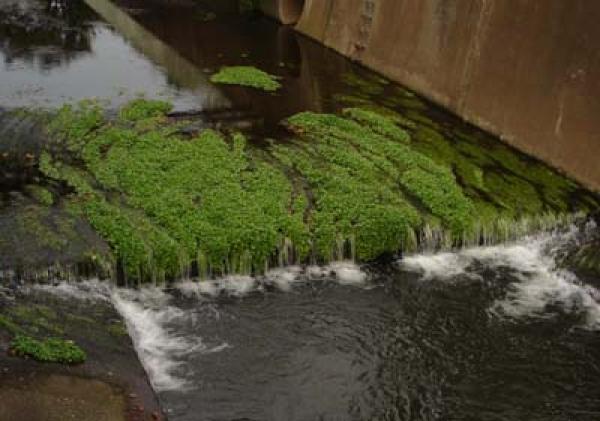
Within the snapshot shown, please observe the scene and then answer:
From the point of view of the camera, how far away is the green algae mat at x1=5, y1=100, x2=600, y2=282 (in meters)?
14.7

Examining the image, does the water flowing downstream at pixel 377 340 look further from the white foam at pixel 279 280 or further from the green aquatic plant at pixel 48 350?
the green aquatic plant at pixel 48 350

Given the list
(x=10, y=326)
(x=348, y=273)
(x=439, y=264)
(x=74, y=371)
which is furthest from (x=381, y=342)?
(x=10, y=326)

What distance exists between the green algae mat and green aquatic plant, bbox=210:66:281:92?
3.61 metres

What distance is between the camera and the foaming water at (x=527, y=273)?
564 inches

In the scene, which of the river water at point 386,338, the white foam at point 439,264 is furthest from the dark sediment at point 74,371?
the white foam at point 439,264

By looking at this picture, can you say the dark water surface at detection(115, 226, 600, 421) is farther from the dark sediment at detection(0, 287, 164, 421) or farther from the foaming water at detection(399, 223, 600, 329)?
the dark sediment at detection(0, 287, 164, 421)

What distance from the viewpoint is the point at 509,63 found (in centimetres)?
2094

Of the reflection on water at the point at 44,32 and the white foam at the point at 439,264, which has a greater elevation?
the reflection on water at the point at 44,32

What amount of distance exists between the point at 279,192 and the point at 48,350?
6639 millimetres

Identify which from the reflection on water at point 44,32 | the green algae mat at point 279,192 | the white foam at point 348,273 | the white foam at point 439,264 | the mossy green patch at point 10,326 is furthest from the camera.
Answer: the reflection on water at point 44,32

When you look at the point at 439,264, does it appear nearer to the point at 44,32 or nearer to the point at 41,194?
the point at 41,194

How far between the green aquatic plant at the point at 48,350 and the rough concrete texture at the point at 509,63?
1234 centimetres

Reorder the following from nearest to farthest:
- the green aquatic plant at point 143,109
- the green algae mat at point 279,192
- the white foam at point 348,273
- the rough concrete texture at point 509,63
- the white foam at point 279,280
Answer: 1. the white foam at point 279,280
2. the green algae mat at point 279,192
3. the white foam at point 348,273
4. the rough concrete texture at point 509,63
5. the green aquatic plant at point 143,109

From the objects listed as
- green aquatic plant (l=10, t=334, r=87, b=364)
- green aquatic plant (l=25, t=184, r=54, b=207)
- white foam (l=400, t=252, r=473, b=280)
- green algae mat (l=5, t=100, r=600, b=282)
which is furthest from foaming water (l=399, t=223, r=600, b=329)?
green aquatic plant (l=25, t=184, r=54, b=207)
